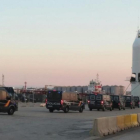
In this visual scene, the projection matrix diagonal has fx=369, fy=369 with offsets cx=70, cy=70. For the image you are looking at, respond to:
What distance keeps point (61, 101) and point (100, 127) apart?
17.7 meters

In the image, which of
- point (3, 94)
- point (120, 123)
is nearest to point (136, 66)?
point (3, 94)

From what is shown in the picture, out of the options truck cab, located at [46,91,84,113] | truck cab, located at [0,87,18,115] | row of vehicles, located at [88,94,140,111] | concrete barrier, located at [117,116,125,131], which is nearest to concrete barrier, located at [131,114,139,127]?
concrete barrier, located at [117,116,125,131]

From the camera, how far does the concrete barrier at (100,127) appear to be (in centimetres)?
1589

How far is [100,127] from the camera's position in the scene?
52.9 feet

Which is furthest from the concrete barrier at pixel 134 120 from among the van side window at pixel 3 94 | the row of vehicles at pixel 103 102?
the row of vehicles at pixel 103 102

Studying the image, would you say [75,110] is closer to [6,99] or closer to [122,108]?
[6,99]

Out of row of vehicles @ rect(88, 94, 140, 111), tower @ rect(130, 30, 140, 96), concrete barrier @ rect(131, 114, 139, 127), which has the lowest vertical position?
concrete barrier @ rect(131, 114, 139, 127)

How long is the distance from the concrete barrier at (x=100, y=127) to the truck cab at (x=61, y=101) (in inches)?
673

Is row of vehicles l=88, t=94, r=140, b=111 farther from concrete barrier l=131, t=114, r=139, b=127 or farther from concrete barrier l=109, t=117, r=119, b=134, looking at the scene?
concrete barrier l=109, t=117, r=119, b=134

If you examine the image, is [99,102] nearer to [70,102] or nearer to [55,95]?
[70,102]

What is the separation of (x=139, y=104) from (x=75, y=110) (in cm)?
3058

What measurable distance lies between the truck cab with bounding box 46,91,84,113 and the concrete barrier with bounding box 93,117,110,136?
17.1 metres

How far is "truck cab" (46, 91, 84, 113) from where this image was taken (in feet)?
111

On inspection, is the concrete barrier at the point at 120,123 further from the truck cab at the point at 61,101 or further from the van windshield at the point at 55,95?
the van windshield at the point at 55,95
